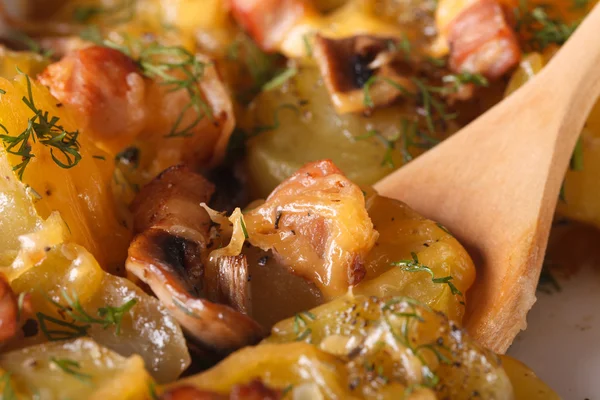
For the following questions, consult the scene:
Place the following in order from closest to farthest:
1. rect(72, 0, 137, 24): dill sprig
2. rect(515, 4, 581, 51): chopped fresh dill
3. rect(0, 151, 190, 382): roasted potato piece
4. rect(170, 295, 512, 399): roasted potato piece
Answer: rect(170, 295, 512, 399): roasted potato piece, rect(0, 151, 190, 382): roasted potato piece, rect(515, 4, 581, 51): chopped fresh dill, rect(72, 0, 137, 24): dill sprig

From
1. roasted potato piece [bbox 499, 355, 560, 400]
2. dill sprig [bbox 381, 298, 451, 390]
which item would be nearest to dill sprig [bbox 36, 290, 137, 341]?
dill sprig [bbox 381, 298, 451, 390]

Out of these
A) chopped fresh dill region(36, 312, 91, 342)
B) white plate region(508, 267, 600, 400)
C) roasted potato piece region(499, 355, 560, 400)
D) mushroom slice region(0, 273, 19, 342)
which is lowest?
white plate region(508, 267, 600, 400)

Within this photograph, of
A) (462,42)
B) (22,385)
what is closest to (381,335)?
(22,385)

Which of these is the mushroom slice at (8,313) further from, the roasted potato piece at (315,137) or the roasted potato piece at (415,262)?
the roasted potato piece at (315,137)

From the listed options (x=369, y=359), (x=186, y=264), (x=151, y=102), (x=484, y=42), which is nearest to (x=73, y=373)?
(x=186, y=264)

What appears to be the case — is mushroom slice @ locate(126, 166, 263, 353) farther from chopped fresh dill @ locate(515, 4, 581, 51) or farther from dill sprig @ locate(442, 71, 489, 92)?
chopped fresh dill @ locate(515, 4, 581, 51)

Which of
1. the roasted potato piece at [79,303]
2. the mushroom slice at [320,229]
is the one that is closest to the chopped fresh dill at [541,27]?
the mushroom slice at [320,229]
